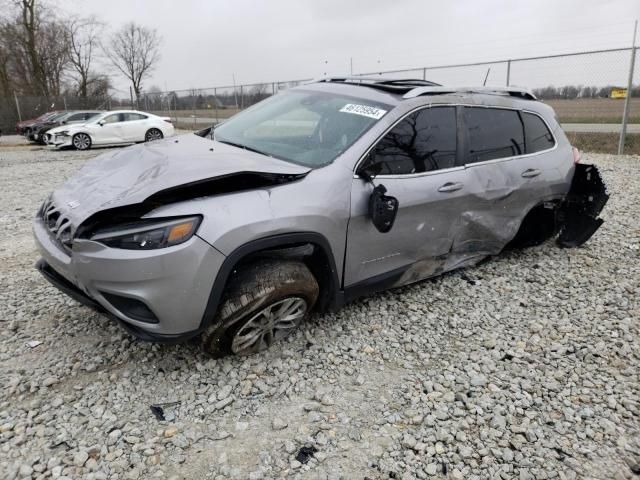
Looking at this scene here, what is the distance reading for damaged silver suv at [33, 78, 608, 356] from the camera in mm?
2359

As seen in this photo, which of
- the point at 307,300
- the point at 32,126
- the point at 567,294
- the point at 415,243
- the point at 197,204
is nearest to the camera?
the point at 197,204

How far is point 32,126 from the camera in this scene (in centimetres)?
1891

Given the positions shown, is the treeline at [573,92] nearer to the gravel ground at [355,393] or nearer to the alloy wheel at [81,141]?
the gravel ground at [355,393]

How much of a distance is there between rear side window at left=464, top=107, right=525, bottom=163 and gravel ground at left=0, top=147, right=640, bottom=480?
1.16 meters

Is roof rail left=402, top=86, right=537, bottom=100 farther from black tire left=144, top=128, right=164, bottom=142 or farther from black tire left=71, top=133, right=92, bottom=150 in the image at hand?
black tire left=71, top=133, right=92, bottom=150

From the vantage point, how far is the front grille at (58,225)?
2.52m

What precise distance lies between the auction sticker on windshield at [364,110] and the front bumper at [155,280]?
151cm

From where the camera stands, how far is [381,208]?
2.89m

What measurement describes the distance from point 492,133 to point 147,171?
2728 mm

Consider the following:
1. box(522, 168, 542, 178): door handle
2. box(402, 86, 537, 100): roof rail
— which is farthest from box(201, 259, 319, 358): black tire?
box(522, 168, 542, 178): door handle

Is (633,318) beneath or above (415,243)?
beneath

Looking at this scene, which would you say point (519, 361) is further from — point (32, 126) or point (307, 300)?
point (32, 126)

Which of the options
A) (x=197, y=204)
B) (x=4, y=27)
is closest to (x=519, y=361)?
(x=197, y=204)

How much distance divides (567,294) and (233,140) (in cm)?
306
